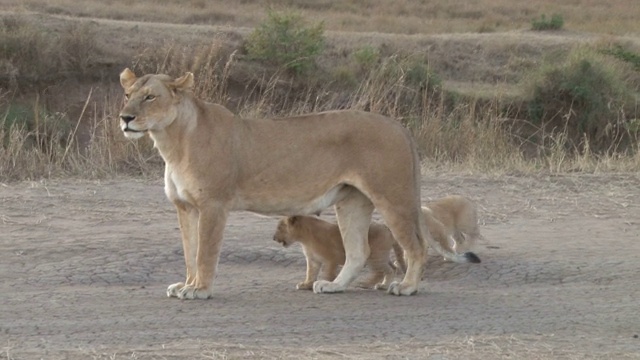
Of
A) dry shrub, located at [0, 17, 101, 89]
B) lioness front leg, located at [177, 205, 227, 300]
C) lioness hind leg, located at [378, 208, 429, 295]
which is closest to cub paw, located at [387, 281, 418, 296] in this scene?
lioness hind leg, located at [378, 208, 429, 295]

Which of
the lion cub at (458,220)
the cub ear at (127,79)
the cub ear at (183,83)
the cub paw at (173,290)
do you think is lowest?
the lion cub at (458,220)

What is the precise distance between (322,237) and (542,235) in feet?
8.82

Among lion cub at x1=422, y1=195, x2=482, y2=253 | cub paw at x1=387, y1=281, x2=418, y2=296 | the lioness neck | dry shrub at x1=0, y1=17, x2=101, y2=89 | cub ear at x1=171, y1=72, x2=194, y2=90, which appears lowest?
dry shrub at x1=0, y1=17, x2=101, y2=89

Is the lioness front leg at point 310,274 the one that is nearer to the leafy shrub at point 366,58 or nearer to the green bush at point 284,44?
the green bush at point 284,44

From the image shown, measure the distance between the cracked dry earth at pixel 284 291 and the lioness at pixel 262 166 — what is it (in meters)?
0.41

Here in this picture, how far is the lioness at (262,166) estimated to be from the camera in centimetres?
818

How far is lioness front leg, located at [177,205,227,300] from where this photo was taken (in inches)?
320

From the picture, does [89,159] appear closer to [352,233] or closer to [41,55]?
[352,233]

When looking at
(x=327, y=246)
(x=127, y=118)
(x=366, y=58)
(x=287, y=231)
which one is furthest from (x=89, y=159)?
(x=366, y=58)

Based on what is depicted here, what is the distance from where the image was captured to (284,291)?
350 inches

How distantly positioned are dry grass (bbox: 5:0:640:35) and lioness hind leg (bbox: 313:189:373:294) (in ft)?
92.4

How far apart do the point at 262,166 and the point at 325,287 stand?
101 cm

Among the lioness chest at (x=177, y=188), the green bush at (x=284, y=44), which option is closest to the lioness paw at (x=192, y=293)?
the lioness chest at (x=177, y=188)

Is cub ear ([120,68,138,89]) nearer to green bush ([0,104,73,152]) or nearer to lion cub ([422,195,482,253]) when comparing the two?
lion cub ([422,195,482,253])
